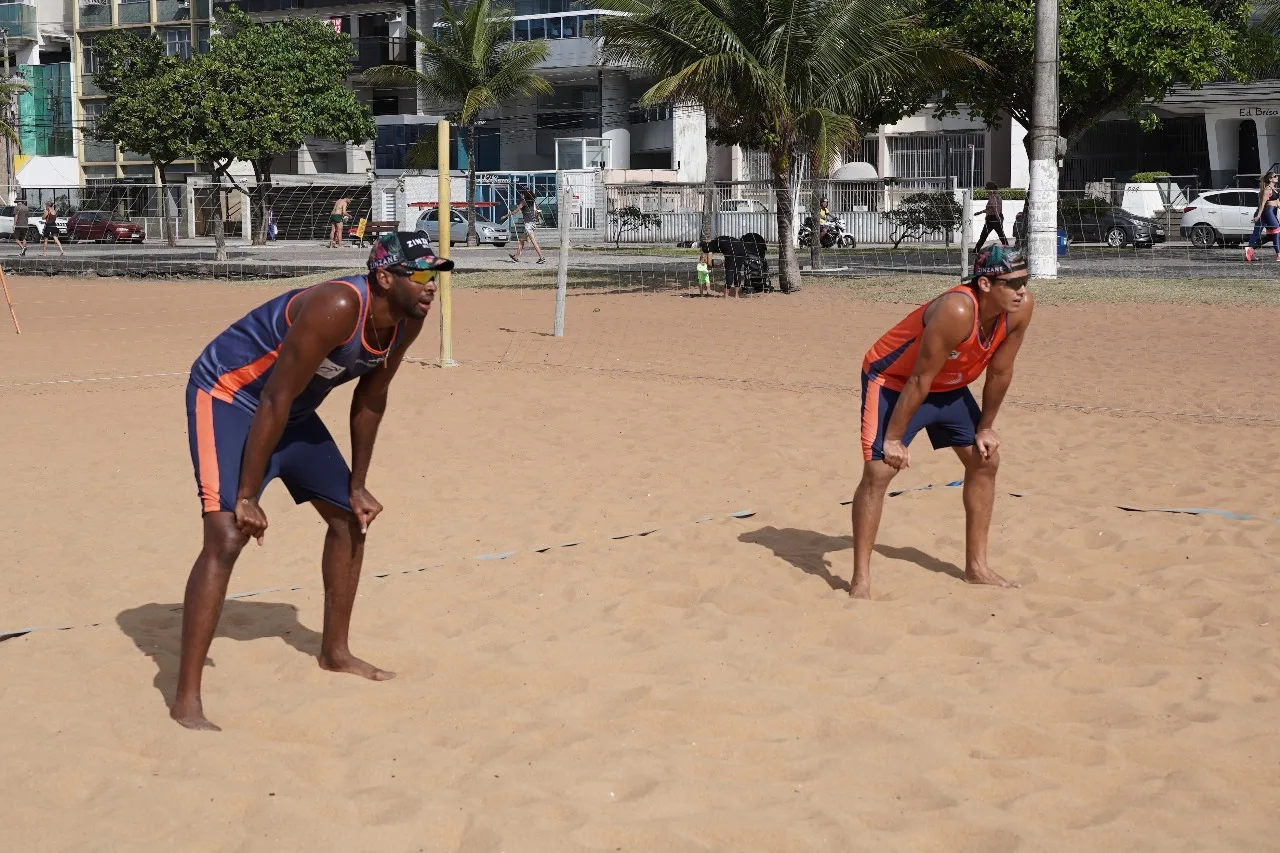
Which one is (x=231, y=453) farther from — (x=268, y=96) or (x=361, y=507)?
(x=268, y=96)

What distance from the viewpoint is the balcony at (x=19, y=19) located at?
61.7 m

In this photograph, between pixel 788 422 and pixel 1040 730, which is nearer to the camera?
pixel 1040 730

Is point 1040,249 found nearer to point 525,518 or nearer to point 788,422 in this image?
point 788,422

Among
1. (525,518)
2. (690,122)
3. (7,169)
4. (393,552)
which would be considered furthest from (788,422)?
(7,169)

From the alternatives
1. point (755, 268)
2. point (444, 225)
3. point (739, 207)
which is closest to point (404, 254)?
point (444, 225)

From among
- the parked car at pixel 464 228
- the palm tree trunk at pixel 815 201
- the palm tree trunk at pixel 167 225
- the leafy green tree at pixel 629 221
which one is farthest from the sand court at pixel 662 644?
the palm tree trunk at pixel 167 225

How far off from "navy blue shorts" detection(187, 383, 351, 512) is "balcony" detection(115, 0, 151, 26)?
61492 millimetres

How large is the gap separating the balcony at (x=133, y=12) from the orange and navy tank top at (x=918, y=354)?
61.0 meters

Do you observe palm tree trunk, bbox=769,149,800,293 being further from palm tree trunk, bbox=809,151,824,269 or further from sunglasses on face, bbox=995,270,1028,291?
sunglasses on face, bbox=995,270,1028,291

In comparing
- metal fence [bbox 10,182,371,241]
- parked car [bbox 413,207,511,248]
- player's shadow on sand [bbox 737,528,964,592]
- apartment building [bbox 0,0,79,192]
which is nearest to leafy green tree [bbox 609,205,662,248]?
parked car [bbox 413,207,511,248]

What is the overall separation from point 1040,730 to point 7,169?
63.5 meters

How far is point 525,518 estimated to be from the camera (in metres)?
6.74

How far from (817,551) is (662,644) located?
1445 mm

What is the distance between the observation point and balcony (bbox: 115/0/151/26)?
199ft
